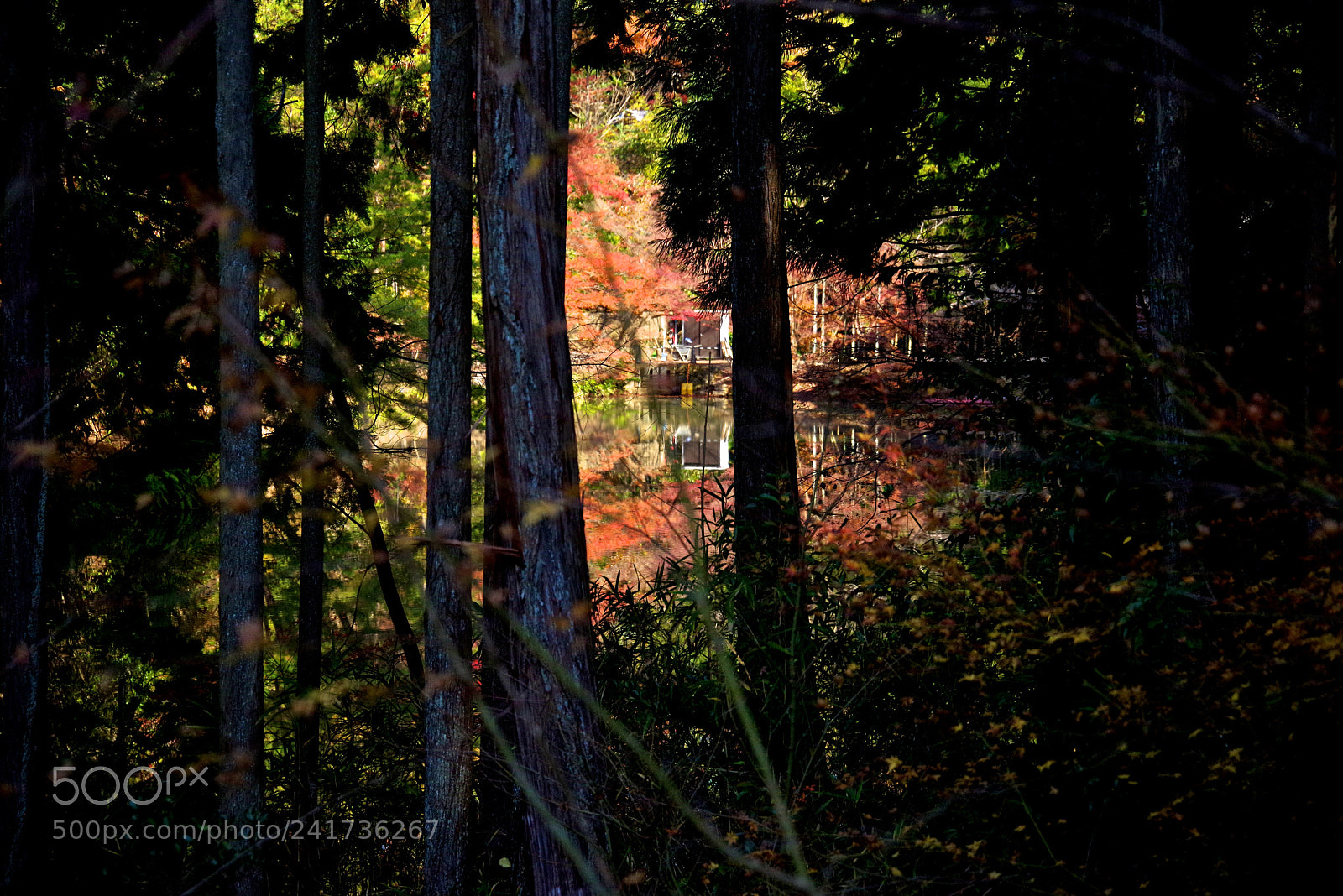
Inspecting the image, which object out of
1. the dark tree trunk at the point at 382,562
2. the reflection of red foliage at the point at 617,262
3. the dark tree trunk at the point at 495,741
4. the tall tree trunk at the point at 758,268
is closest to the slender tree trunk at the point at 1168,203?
the tall tree trunk at the point at 758,268

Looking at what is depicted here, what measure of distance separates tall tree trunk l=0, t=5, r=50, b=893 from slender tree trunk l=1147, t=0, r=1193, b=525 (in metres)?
6.54

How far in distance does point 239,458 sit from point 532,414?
266 centimetres

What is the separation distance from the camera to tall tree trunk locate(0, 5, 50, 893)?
545 cm

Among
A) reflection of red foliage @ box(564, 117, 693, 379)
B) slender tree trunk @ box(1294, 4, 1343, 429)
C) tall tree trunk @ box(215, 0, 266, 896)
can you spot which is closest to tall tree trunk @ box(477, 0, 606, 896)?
tall tree trunk @ box(215, 0, 266, 896)

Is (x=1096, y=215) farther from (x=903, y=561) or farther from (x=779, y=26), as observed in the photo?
(x=903, y=561)

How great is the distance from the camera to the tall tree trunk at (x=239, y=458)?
5152mm

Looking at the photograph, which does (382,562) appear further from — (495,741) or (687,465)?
(687,465)

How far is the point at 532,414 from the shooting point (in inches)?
143

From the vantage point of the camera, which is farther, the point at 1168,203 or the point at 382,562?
the point at 382,562

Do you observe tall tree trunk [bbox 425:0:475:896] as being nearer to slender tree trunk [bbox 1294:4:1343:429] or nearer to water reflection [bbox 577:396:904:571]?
water reflection [bbox 577:396:904:571]

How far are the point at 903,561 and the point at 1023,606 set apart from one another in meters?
0.50

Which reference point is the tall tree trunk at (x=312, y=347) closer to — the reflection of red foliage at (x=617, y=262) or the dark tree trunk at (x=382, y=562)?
the dark tree trunk at (x=382, y=562)

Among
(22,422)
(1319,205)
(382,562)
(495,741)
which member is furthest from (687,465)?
(495,741)

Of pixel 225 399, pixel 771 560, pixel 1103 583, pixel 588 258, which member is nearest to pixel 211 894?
pixel 225 399
